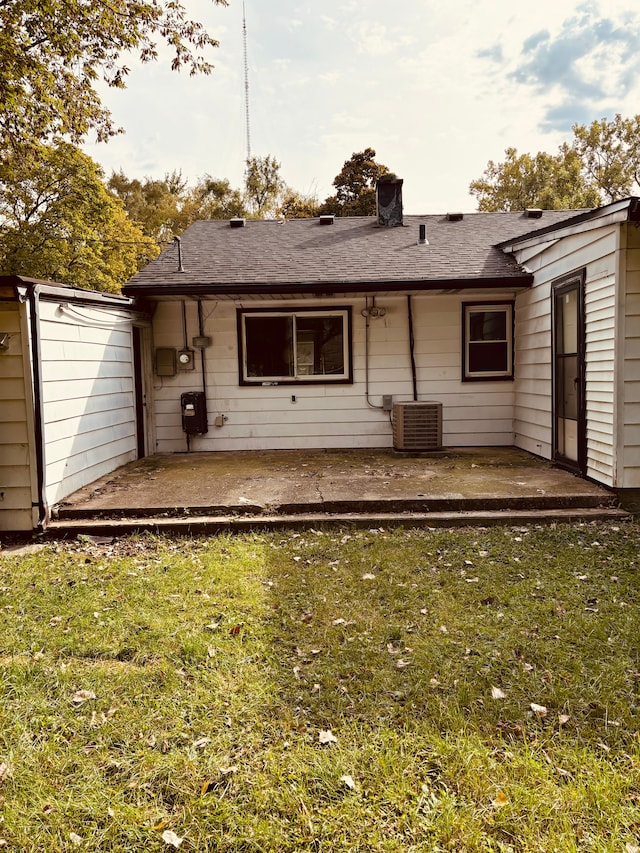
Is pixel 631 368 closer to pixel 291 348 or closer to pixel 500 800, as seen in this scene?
pixel 500 800

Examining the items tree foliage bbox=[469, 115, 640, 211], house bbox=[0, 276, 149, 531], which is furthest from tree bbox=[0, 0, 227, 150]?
tree foliage bbox=[469, 115, 640, 211]

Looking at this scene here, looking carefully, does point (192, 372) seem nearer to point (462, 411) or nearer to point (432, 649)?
point (462, 411)

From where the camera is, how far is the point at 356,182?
2705cm

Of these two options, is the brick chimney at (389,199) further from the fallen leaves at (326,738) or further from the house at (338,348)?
the fallen leaves at (326,738)

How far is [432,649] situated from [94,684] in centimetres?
169

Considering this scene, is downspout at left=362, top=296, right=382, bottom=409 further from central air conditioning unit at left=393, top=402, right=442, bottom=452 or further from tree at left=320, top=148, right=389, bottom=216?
tree at left=320, top=148, right=389, bottom=216

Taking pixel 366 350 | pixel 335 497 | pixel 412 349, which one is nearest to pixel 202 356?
pixel 366 350

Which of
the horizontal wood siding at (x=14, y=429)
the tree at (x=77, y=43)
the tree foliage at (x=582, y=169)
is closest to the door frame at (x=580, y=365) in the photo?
the horizontal wood siding at (x=14, y=429)

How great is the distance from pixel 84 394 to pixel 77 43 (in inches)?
245

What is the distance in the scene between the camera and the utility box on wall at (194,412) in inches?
326

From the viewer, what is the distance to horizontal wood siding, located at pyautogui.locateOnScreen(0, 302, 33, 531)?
489cm

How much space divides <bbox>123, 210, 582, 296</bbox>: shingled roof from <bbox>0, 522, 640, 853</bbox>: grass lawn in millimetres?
4733

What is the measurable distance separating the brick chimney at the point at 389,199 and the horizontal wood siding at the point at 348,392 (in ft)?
9.43

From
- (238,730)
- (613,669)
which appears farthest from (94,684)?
(613,669)
